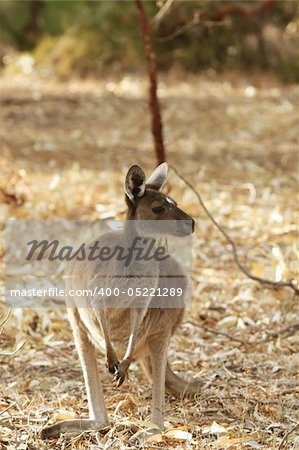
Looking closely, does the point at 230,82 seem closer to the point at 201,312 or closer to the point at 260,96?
the point at 260,96

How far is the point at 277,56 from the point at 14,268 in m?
6.20

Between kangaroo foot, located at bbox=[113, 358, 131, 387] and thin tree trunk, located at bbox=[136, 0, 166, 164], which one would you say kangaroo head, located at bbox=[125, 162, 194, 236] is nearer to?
kangaroo foot, located at bbox=[113, 358, 131, 387]

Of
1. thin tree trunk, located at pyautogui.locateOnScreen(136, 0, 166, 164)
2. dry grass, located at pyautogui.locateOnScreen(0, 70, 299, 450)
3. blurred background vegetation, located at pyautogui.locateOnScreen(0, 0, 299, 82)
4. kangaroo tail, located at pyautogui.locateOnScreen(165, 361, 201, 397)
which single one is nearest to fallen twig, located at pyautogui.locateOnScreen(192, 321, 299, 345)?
dry grass, located at pyautogui.locateOnScreen(0, 70, 299, 450)

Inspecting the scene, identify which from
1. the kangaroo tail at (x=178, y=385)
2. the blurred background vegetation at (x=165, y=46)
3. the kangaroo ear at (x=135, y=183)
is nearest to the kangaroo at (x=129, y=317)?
the kangaroo ear at (x=135, y=183)

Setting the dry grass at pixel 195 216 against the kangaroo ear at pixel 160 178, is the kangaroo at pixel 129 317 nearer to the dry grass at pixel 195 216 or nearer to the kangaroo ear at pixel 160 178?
the kangaroo ear at pixel 160 178

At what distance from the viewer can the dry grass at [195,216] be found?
3.64m

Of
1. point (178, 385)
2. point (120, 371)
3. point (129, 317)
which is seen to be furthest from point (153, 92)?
point (120, 371)

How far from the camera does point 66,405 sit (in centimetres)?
378

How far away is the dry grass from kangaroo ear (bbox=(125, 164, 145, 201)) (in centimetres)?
85

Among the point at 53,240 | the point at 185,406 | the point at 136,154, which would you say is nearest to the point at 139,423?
the point at 185,406

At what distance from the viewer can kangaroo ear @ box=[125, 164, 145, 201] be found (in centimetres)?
345

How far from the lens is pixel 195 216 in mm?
6371

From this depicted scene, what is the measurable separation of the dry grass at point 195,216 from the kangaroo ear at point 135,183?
33.5 inches

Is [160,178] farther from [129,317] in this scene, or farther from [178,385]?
[178,385]
